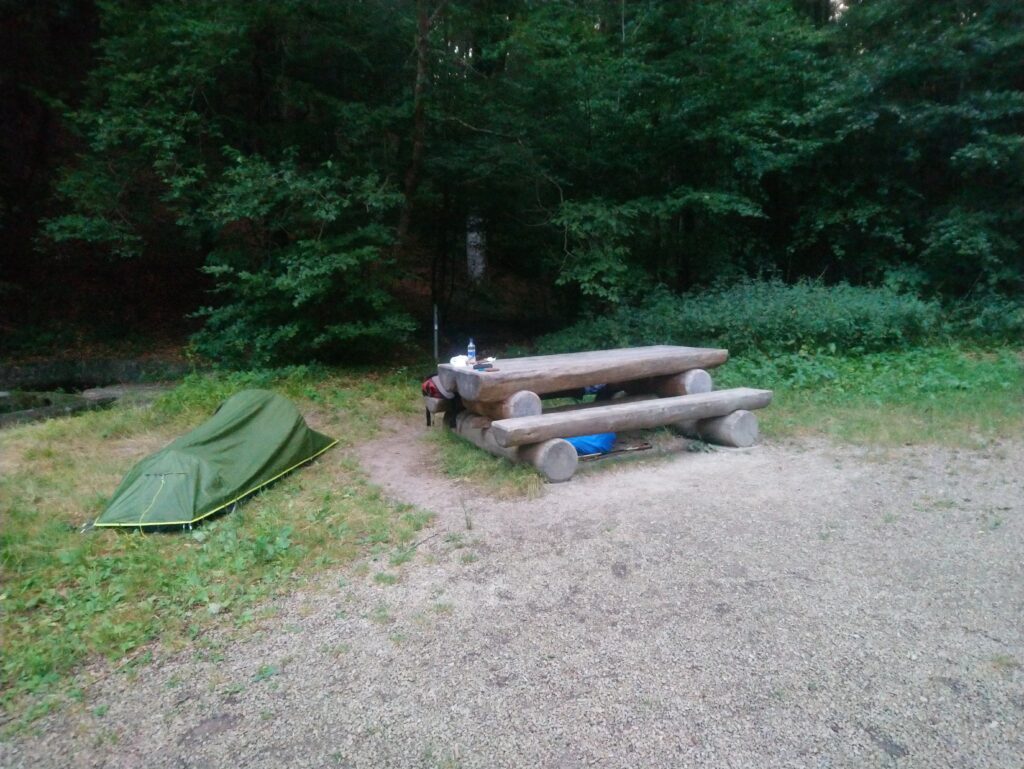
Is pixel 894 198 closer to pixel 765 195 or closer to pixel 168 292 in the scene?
pixel 765 195

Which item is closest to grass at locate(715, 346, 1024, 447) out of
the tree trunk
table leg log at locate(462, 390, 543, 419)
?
table leg log at locate(462, 390, 543, 419)

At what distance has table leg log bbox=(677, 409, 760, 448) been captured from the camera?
19.6 feet

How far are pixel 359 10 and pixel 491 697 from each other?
10328mm

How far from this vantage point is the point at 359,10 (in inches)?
407

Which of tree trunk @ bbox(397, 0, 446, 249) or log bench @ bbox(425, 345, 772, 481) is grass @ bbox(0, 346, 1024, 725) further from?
tree trunk @ bbox(397, 0, 446, 249)

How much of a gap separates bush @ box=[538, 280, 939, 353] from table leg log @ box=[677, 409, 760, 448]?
3650mm

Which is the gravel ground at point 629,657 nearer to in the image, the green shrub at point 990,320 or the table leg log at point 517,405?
the table leg log at point 517,405

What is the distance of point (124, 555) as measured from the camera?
157 inches

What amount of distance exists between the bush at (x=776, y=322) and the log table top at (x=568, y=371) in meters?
3.24

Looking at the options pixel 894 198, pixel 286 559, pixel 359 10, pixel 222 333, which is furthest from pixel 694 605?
pixel 894 198

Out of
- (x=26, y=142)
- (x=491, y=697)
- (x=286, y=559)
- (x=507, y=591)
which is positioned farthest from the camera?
(x=26, y=142)

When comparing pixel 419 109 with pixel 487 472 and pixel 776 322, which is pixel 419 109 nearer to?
pixel 776 322

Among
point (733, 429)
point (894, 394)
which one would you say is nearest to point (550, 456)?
point (733, 429)

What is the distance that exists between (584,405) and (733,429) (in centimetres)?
138
